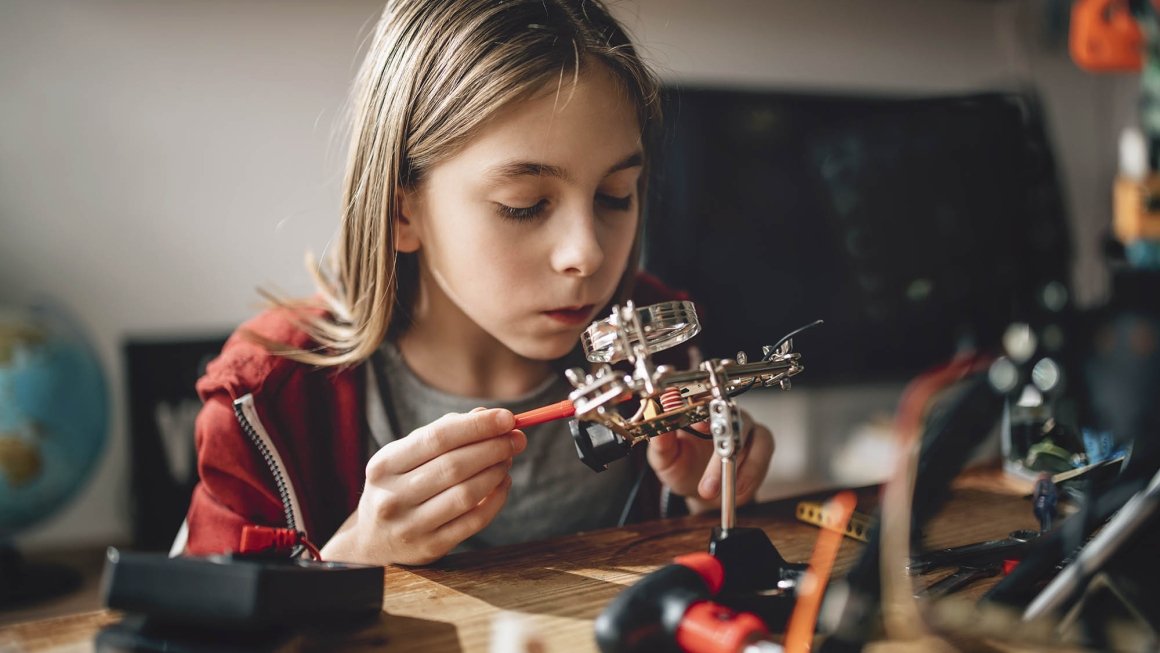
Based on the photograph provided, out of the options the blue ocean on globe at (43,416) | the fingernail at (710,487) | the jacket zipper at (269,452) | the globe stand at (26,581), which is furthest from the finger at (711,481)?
the globe stand at (26,581)

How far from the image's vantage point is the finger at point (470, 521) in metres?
0.58

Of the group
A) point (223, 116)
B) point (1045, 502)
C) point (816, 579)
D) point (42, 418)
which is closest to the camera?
point (816, 579)

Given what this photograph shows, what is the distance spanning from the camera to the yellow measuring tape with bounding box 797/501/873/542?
2.14 feet

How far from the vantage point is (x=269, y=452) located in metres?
0.68

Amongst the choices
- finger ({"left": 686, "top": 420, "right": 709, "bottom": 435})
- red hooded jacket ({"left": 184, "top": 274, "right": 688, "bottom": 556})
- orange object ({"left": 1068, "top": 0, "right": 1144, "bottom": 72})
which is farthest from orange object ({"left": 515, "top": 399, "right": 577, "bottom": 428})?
orange object ({"left": 1068, "top": 0, "right": 1144, "bottom": 72})

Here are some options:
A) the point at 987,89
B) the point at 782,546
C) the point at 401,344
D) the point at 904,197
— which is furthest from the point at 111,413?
Result: the point at 987,89

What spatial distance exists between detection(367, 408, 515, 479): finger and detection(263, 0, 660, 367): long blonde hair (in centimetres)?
19

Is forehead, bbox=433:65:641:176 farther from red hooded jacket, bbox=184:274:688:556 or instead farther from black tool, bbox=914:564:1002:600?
black tool, bbox=914:564:1002:600

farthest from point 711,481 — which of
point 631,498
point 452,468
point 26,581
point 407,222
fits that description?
point 26,581

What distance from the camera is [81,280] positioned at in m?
1.41

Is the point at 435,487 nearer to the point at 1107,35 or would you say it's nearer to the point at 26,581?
the point at 26,581

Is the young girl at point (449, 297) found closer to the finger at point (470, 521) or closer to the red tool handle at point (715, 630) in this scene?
the finger at point (470, 521)

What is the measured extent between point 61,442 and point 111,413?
0.14 meters

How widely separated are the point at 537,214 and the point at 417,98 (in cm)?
14
